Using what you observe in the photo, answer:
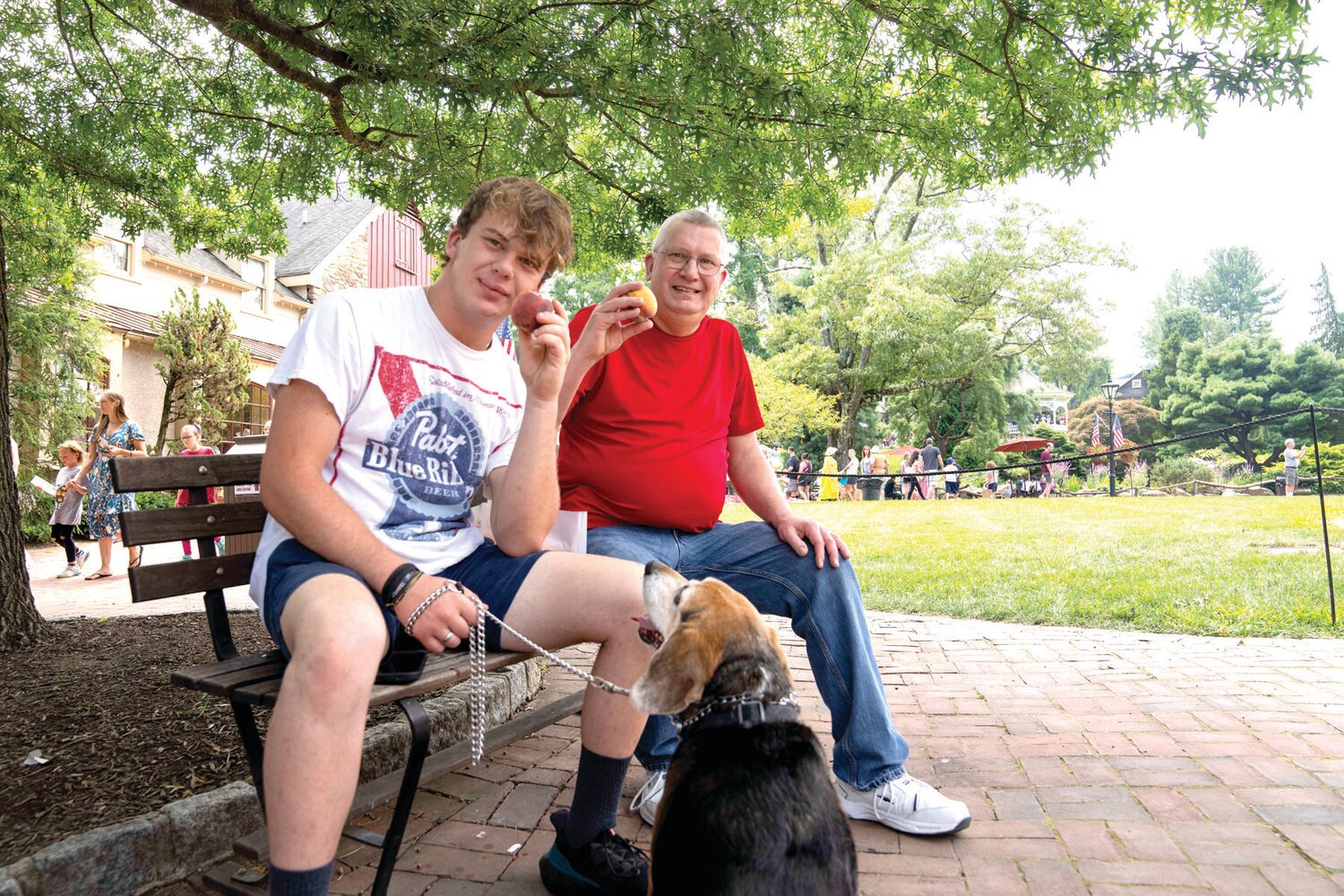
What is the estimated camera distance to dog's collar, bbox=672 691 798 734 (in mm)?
1975

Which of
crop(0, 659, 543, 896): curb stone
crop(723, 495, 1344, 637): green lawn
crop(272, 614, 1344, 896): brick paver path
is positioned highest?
crop(0, 659, 543, 896): curb stone

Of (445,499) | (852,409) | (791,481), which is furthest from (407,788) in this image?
(852,409)

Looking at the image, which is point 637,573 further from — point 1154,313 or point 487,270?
point 1154,313

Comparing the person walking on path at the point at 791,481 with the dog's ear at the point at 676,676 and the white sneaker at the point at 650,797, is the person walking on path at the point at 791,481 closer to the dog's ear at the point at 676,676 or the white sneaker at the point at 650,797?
the white sneaker at the point at 650,797

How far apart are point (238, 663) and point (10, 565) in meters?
3.54

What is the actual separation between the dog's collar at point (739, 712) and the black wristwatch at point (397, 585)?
0.80 metres

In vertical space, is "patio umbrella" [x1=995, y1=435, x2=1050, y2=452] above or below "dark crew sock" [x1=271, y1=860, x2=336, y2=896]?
above

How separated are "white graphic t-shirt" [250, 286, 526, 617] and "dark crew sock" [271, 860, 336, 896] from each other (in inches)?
31.3

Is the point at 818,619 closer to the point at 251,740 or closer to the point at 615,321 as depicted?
the point at 615,321

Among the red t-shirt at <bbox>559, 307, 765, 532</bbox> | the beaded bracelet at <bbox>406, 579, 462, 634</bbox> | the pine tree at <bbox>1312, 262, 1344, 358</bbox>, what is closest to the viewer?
the beaded bracelet at <bbox>406, 579, 462, 634</bbox>

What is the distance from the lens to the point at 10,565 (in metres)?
4.84

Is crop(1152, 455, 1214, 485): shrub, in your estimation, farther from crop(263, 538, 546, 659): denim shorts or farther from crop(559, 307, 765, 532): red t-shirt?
crop(263, 538, 546, 659): denim shorts

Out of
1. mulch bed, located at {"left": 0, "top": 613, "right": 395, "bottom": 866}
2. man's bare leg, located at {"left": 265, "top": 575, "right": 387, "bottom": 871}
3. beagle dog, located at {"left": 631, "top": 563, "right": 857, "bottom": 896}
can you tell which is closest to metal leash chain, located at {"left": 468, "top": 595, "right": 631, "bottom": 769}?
beagle dog, located at {"left": 631, "top": 563, "right": 857, "bottom": 896}

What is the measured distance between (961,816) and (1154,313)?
104 m
